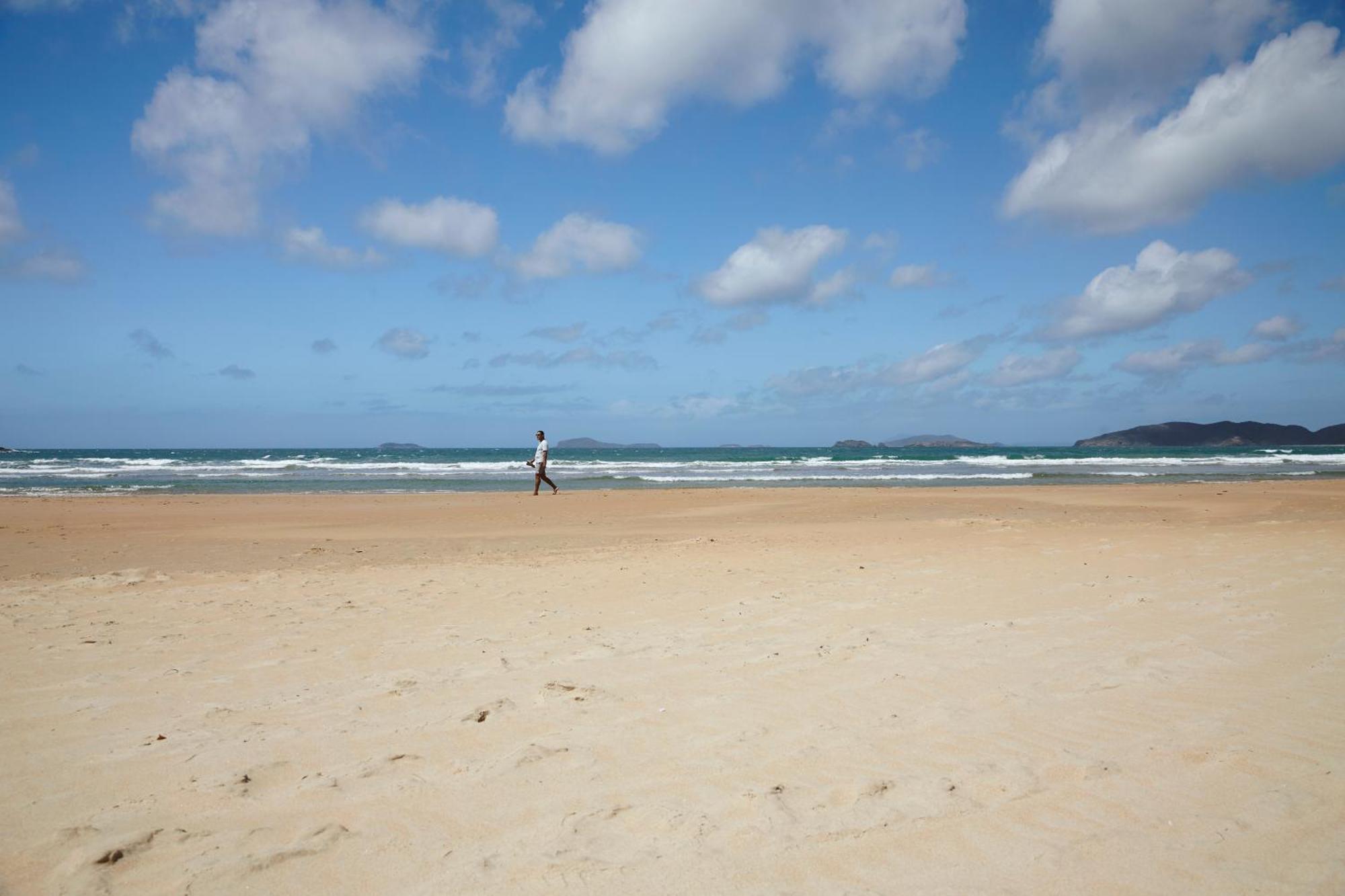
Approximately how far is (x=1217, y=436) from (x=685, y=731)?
143 m

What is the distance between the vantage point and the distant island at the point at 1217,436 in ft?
374

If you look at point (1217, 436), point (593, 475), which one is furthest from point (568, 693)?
point (1217, 436)

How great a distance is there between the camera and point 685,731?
395 cm

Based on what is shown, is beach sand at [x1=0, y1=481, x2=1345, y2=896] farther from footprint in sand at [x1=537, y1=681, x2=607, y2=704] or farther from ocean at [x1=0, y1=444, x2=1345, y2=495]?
ocean at [x1=0, y1=444, x2=1345, y2=495]

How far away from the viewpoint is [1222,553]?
952 centimetres

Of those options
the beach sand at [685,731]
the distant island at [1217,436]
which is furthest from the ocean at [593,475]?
the distant island at [1217,436]

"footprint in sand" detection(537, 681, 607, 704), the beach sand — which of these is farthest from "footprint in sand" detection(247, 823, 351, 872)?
"footprint in sand" detection(537, 681, 607, 704)

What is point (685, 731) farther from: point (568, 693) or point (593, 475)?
point (593, 475)

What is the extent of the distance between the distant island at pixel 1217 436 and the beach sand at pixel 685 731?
127 metres

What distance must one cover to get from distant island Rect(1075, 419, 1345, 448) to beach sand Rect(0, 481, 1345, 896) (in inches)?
4986

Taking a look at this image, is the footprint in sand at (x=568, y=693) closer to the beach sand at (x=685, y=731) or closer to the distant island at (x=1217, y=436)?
the beach sand at (x=685, y=731)

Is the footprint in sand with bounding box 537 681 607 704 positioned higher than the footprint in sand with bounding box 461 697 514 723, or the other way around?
the footprint in sand with bounding box 537 681 607 704

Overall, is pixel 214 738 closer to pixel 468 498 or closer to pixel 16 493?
pixel 468 498

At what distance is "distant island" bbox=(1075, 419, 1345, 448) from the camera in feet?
374
